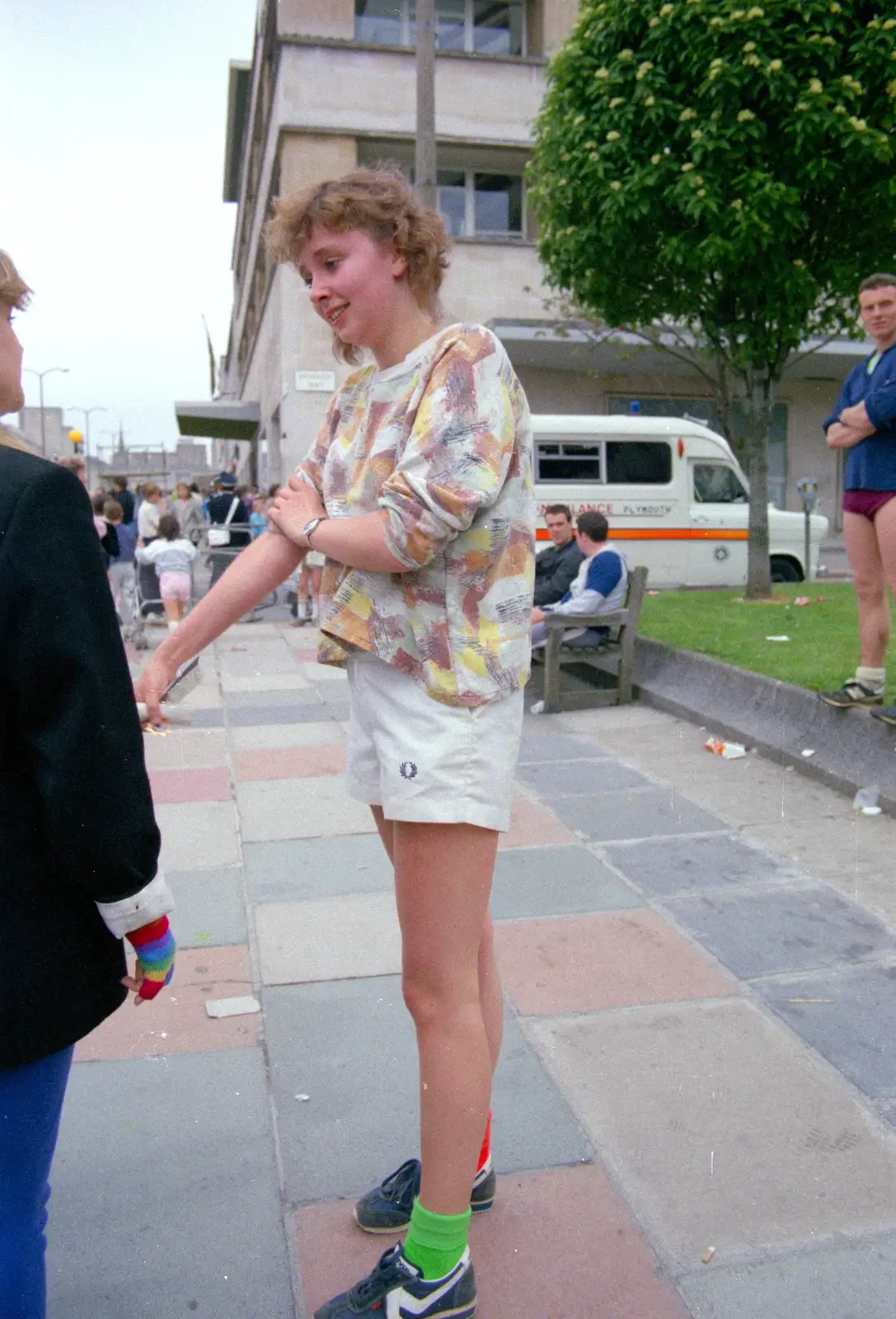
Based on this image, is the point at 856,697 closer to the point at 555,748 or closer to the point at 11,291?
the point at 555,748

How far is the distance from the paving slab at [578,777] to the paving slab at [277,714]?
86.2 inches

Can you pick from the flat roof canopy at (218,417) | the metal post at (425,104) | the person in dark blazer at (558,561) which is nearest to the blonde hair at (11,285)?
the person in dark blazer at (558,561)

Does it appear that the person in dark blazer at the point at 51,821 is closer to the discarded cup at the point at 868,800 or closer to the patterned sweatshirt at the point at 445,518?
the patterned sweatshirt at the point at 445,518

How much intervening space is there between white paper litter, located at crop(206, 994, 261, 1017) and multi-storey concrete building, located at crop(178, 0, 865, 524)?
16.7 m

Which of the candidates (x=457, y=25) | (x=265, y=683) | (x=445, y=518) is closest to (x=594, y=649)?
(x=265, y=683)

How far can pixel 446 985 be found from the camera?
6.34 feet

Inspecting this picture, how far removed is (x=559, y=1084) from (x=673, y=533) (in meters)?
13.2

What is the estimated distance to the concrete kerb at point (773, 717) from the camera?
532cm

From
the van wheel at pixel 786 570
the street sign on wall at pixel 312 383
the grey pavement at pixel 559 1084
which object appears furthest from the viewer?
the street sign on wall at pixel 312 383

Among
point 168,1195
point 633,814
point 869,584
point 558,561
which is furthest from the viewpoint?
point 558,561

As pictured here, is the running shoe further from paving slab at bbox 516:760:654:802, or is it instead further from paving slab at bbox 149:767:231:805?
paving slab at bbox 149:767:231:805

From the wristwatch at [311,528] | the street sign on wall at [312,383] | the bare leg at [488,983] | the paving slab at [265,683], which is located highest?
the street sign on wall at [312,383]

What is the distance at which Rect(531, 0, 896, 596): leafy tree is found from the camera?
9547mm

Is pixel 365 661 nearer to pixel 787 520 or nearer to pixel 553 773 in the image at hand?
pixel 553 773
